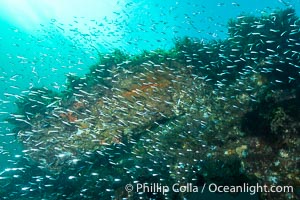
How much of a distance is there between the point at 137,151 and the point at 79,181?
264 cm

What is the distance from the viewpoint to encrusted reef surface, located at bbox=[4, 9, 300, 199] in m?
7.07

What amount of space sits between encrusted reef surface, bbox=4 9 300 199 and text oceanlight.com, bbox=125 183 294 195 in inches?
4.4

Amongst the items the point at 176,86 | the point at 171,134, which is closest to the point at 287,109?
the point at 171,134

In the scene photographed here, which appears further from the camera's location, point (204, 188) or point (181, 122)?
point (181, 122)

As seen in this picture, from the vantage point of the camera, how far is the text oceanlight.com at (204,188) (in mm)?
6248

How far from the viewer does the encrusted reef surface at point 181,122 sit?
707 cm

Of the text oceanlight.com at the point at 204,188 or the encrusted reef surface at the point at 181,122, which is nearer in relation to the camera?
the text oceanlight.com at the point at 204,188

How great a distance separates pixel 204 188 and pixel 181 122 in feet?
9.98

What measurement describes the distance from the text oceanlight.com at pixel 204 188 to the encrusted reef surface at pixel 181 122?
0.11 m

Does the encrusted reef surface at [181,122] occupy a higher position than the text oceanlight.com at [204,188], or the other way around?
the encrusted reef surface at [181,122]

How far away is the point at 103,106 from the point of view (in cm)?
1148

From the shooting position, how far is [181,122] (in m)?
9.82

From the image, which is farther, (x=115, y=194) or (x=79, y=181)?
(x=79, y=181)

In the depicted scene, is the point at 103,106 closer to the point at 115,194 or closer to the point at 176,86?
the point at 176,86
